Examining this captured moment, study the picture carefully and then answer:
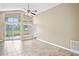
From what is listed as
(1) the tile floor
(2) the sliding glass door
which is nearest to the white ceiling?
(2) the sliding glass door

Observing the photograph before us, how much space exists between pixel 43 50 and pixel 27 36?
0.71 m

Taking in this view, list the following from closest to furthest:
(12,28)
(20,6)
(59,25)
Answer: (20,6), (12,28), (59,25)

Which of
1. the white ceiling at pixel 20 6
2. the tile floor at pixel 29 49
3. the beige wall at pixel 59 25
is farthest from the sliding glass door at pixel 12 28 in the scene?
the beige wall at pixel 59 25

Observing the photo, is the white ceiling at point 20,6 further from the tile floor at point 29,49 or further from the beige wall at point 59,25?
the tile floor at point 29,49

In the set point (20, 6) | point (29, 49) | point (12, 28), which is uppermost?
point (20, 6)

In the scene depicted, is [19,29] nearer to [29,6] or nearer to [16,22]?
[16,22]

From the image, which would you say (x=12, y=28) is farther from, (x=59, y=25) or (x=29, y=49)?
(x=59, y=25)

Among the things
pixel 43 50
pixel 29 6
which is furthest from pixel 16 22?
pixel 43 50

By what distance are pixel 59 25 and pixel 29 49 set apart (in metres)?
1.51

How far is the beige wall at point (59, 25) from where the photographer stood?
5.72 m

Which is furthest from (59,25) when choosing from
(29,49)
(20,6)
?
(20,6)

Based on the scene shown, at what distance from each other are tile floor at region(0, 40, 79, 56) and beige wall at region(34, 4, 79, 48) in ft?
1.10

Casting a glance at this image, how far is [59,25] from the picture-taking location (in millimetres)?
6117

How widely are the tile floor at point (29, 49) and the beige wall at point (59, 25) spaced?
1.10ft
